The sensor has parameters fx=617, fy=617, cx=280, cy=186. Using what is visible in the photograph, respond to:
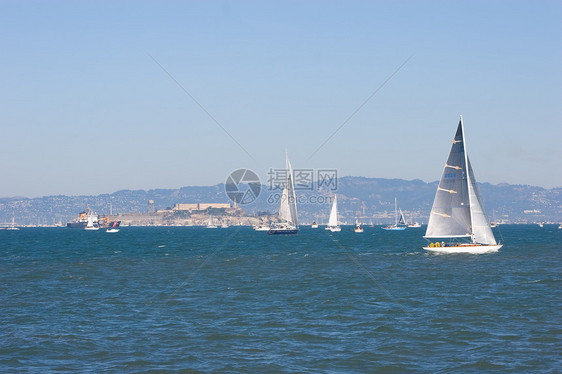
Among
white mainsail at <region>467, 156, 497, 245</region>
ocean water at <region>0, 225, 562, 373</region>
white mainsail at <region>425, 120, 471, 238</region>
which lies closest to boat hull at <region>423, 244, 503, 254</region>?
white mainsail at <region>467, 156, 497, 245</region>

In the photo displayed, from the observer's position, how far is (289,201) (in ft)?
509

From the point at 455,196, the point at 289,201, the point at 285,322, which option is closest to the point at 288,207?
the point at 289,201

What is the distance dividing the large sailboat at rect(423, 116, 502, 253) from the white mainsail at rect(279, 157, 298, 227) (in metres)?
67.5

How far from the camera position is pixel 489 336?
3038 centimetres

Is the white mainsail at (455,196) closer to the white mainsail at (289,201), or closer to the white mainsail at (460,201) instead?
the white mainsail at (460,201)

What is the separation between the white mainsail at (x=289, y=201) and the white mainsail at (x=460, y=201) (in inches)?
2655

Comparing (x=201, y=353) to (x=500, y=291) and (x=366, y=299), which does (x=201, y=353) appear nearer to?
(x=366, y=299)

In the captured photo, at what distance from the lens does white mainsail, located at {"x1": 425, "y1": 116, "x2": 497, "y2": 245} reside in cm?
8081

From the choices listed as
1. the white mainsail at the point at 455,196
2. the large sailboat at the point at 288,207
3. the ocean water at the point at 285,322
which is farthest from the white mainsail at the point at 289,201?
the ocean water at the point at 285,322

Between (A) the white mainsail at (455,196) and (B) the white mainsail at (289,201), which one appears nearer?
(A) the white mainsail at (455,196)

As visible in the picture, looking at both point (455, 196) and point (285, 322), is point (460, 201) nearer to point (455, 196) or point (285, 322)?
point (455, 196)

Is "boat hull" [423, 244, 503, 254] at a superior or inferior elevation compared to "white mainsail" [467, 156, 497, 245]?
inferior

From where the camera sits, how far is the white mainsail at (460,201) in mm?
80812

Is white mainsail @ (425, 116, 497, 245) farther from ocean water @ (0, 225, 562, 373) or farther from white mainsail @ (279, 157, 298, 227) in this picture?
white mainsail @ (279, 157, 298, 227)
